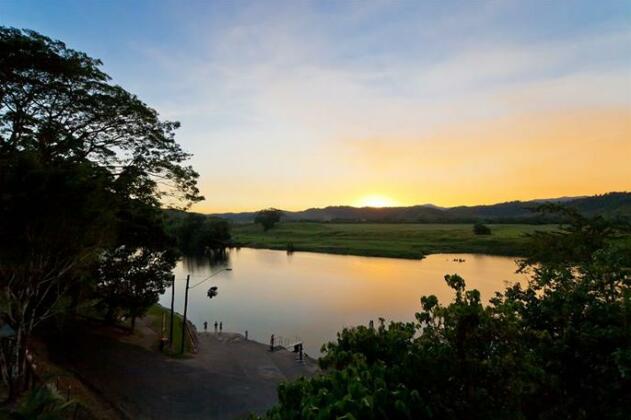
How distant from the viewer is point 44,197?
12.7 meters

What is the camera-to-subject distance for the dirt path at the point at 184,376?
16844 mm

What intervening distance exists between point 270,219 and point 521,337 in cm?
14374

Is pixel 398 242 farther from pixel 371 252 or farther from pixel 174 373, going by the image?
pixel 174 373

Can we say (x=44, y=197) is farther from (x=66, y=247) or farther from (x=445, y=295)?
(x=445, y=295)

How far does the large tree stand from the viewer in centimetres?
1275

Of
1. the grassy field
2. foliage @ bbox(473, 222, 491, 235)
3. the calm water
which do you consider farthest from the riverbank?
foliage @ bbox(473, 222, 491, 235)

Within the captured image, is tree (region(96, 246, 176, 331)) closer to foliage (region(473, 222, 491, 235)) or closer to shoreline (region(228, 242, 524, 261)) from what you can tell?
shoreline (region(228, 242, 524, 261))

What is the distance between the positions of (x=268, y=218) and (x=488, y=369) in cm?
14434

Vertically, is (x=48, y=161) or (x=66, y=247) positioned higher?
(x=48, y=161)

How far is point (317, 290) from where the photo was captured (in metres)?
49.9

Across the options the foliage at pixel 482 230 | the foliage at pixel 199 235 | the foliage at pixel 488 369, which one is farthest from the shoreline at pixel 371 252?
the foliage at pixel 488 369

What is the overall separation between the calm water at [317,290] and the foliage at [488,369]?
17.3m

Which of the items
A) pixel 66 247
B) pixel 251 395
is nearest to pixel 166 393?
pixel 251 395

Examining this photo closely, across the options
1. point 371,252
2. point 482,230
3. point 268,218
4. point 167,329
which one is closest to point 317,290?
point 167,329
